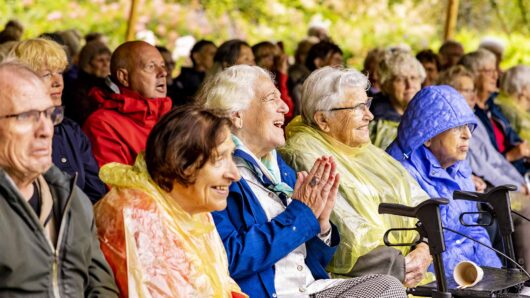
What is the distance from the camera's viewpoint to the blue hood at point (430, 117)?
5.19 metres

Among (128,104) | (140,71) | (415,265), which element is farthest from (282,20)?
(415,265)

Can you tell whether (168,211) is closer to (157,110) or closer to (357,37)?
(157,110)

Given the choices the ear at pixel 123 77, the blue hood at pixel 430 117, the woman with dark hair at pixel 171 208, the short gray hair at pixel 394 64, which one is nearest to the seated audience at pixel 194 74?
the short gray hair at pixel 394 64

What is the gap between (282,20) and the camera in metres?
14.8

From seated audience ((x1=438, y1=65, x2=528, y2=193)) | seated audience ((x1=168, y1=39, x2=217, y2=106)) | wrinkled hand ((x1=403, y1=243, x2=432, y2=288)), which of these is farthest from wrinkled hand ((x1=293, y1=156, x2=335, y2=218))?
seated audience ((x1=168, y1=39, x2=217, y2=106))

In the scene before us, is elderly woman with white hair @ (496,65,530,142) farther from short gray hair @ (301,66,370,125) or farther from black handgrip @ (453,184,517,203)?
black handgrip @ (453,184,517,203)

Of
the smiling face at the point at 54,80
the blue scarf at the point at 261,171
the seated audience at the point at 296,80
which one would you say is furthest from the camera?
the seated audience at the point at 296,80

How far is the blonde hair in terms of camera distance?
454cm

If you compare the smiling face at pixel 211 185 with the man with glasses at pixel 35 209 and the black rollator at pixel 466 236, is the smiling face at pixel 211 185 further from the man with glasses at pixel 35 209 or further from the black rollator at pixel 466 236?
the black rollator at pixel 466 236

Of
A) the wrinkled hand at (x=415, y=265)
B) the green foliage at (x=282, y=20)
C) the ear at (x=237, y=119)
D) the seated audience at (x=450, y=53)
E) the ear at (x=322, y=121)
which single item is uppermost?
the green foliage at (x=282, y=20)

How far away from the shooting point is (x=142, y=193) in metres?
3.31

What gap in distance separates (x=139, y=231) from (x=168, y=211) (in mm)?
141

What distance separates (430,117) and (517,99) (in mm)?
2988

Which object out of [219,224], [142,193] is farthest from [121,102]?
[142,193]
